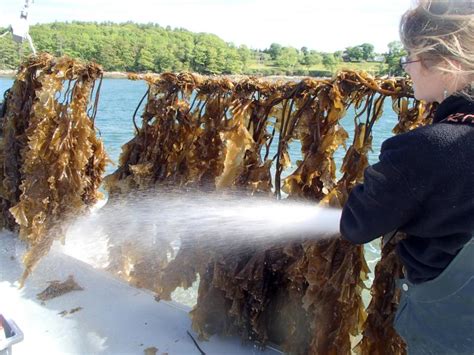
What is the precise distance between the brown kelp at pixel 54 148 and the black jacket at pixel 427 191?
311 cm

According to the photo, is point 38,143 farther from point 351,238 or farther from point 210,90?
point 351,238

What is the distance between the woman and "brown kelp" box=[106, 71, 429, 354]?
2.51 feet

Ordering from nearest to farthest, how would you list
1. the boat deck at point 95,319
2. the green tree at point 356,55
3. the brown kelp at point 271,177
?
the brown kelp at point 271,177, the boat deck at point 95,319, the green tree at point 356,55

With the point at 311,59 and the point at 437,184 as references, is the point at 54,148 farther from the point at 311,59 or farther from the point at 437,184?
the point at 311,59

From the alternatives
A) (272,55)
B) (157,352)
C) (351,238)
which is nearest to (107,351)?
(157,352)

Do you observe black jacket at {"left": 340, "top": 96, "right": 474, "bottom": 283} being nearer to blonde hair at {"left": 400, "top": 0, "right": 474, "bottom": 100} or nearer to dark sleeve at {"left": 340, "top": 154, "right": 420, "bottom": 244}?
dark sleeve at {"left": 340, "top": 154, "right": 420, "bottom": 244}

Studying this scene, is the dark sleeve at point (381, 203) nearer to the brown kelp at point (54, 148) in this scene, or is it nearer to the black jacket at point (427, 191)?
the black jacket at point (427, 191)

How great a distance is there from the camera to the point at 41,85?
4.40m

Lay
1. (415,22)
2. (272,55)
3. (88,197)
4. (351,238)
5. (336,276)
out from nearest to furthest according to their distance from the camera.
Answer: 1. (415,22)
2. (351,238)
3. (336,276)
4. (88,197)
5. (272,55)

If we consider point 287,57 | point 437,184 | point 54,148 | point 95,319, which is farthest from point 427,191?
point 287,57

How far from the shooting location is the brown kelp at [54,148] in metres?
4.19

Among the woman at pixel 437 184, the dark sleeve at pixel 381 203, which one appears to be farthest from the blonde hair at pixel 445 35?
the dark sleeve at pixel 381 203

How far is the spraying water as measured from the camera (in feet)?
8.89

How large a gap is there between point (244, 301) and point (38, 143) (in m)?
2.41
